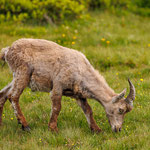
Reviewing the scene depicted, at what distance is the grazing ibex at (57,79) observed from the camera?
21.3 feet

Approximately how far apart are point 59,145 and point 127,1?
12117 mm

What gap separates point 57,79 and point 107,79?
3086 millimetres

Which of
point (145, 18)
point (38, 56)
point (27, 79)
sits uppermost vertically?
point (38, 56)

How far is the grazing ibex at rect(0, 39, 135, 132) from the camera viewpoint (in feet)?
21.3

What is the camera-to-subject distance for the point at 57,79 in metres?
6.54

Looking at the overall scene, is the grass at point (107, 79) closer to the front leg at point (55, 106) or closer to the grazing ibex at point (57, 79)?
the front leg at point (55, 106)

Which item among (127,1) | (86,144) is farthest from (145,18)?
(86,144)

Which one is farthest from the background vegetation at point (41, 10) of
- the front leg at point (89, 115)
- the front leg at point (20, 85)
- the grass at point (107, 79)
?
the front leg at point (89, 115)

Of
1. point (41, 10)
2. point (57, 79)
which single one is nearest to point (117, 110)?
point (57, 79)

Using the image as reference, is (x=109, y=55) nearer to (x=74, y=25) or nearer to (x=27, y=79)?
(x=74, y=25)

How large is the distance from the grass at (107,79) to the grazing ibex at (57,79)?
344mm

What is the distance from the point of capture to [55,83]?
258 inches

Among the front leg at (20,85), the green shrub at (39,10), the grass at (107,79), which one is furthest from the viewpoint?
the green shrub at (39,10)

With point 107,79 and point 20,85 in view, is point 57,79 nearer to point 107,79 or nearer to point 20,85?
point 20,85
